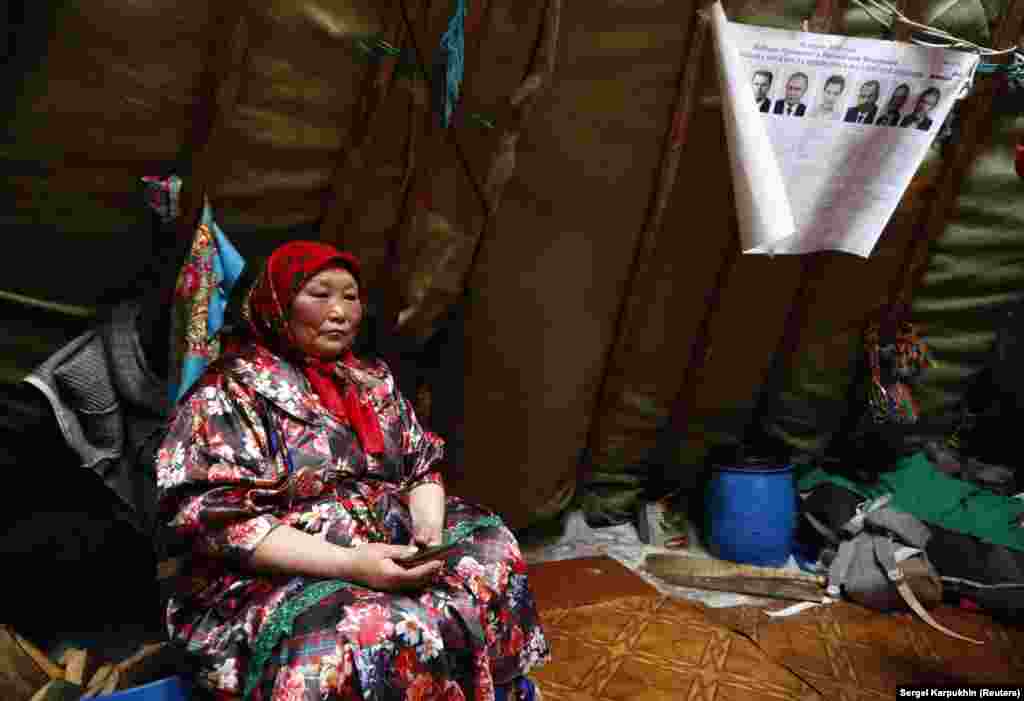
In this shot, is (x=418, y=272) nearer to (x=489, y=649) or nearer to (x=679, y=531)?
(x=489, y=649)

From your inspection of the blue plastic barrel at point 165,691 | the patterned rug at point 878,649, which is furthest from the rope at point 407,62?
the patterned rug at point 878,649

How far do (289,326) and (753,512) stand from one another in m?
2.06

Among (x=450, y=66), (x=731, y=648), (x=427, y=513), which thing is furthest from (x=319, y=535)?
(x=731, y=648)

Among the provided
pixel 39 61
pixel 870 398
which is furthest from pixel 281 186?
pixel 870 398

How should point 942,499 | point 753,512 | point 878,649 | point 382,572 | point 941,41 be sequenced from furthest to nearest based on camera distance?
point 942,499, point 753,512, point 878,649, point 941,41, point 382,572

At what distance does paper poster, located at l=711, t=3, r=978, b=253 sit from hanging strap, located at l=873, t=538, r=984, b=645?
3.88 ft

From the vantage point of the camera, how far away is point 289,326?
158cm

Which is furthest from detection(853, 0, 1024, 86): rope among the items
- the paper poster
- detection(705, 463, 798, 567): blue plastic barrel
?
detection(705, 463, 798, 567): blue plastic barrel

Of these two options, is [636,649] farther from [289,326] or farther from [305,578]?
[289,326]

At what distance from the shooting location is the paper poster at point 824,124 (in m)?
2.02

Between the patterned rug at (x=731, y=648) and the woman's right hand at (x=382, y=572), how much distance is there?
89 cm

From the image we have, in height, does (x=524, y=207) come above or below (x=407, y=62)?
below

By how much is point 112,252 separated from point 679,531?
240 cm

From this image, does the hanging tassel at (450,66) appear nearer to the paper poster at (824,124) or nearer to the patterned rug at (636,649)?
the paper poster at (824,124)
